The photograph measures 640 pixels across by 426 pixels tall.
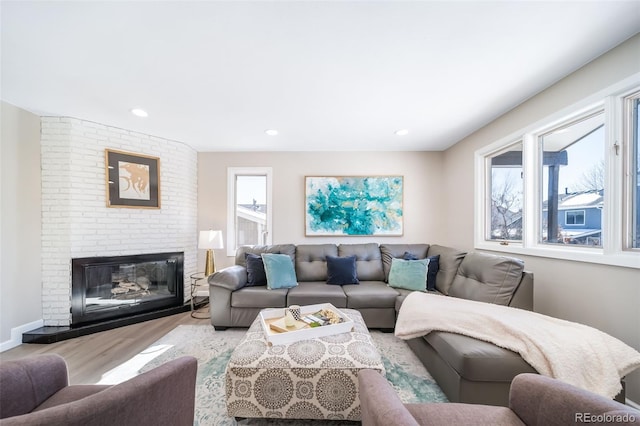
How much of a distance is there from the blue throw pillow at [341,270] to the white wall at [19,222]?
3.25m

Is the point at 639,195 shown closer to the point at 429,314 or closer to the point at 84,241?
the point at 429,314

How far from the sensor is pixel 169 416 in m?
0.82

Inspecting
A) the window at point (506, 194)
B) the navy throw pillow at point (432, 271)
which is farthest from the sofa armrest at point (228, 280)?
the window at point (506, 194)

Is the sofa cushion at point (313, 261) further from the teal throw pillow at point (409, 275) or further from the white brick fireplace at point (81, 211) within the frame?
the white brick fireplace at point (81, 211)

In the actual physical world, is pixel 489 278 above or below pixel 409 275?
above

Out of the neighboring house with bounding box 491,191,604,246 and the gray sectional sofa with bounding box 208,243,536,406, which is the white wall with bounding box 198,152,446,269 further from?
the neighboring house with bounding box 491,191,604,246

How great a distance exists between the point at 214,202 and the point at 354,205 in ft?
7.53

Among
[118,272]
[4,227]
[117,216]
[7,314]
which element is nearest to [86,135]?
[117,216]

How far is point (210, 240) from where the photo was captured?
127 inches

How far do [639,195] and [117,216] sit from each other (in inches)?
192

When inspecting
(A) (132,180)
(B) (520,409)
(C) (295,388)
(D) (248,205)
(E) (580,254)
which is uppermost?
(A) (132,180)

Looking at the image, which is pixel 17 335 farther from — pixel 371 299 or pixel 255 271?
pixel 371 299

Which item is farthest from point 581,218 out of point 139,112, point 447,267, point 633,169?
point 139,112

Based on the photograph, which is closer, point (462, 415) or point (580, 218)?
point (462, 415)
